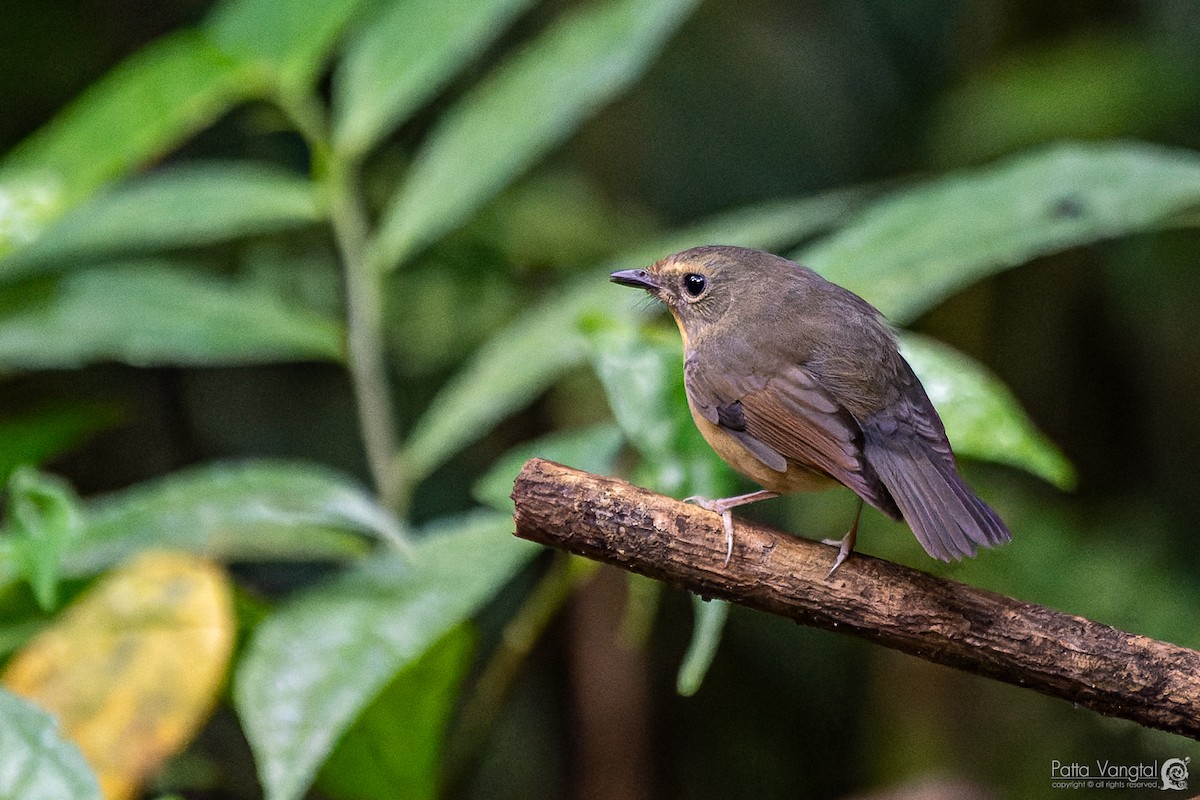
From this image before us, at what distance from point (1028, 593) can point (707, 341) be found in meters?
2.19

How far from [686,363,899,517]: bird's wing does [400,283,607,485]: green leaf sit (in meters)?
0.59

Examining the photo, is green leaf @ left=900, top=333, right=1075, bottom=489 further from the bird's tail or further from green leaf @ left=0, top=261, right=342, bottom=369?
green leaf @ left=0, top=261, right=342, bottom=369

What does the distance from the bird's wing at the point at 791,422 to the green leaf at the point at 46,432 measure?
1.71m

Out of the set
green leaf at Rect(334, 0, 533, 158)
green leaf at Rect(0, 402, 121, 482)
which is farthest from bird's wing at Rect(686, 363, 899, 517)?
green leaf at Rect(0, 402, 121, 482)

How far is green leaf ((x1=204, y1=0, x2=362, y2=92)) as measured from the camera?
308 cm

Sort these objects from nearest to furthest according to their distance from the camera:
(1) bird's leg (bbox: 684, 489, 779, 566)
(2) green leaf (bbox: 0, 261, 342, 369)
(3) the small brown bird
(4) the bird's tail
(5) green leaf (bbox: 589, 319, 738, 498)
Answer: (1) bird's leg (bbox: 684, 489, 779, 566), (4) the bird's tail, (3) the small brown bird, (5) green leaf (bbox: 589, 319, 738, 498), (2) green leaf (bbox: 0, 261, 342, 369)

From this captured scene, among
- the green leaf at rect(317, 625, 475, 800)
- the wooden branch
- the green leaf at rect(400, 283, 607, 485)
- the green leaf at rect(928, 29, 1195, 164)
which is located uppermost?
the green leaf at rect(928, 29, 1195, 164)

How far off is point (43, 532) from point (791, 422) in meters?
1.29

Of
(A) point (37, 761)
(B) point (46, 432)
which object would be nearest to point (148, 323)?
(B) point (46, 432)

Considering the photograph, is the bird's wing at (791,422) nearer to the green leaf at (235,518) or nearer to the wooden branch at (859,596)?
the wooden branch at (859,596)

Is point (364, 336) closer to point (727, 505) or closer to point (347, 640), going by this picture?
point (347, 640)

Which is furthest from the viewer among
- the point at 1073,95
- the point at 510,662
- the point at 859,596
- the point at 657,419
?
the point at 1073,95

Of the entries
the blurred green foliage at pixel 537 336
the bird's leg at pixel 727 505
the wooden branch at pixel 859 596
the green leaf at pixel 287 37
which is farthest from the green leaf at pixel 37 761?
the green leaf at pixel 287 37

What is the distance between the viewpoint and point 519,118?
3004 mm
